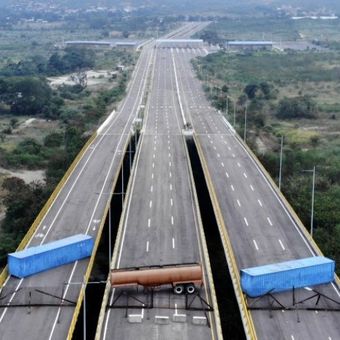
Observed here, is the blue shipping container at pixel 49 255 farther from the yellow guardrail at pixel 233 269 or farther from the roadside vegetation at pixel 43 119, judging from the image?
the yellow guardrail at pixel 233 269

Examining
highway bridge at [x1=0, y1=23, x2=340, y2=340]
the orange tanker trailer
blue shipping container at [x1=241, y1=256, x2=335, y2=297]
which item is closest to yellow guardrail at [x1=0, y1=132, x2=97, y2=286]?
highway bridge at [x1=0, y1=23, x2=340, y2=340]

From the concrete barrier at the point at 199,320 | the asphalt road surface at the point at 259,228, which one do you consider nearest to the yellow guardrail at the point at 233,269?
the asphalt road surface at the point at 259,228

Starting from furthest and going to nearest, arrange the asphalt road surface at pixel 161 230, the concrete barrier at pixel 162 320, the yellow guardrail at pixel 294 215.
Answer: the yellow guardrail at pixel 294 215
the concrete barrier at pixel 162 320
the asphalt road surface at pixel 161 230

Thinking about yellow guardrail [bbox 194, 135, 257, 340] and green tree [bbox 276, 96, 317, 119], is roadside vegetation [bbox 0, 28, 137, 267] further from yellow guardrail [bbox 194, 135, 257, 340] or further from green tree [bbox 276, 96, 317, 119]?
green tree [bbox 276, 96, 317, 119]

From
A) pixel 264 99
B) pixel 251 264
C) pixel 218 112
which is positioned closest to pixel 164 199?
pixel 251 264

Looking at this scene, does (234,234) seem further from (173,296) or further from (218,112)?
(218,112)
